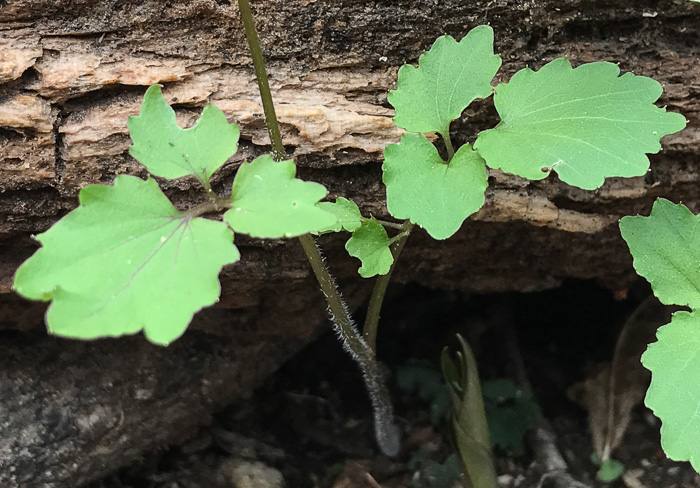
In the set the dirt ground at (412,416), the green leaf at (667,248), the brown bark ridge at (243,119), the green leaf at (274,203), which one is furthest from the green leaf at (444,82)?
the dirt ground at (412,416)

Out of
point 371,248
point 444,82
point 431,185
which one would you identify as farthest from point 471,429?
point 444,82

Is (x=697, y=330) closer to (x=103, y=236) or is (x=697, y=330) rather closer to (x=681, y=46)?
(x=681, y=46)

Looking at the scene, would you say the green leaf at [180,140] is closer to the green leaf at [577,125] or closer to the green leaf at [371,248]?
the green leaf at [371,248]

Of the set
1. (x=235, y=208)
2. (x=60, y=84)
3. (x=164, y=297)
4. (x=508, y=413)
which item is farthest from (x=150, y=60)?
(x=508, y=413)

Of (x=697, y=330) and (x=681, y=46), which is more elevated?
(x=681, y=46)

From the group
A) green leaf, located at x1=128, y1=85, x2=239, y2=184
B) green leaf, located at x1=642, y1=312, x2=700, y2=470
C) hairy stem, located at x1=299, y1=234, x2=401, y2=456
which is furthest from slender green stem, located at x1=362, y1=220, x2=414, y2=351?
green leaf, located at x1=642, y1=312, x2=700, y2=470
